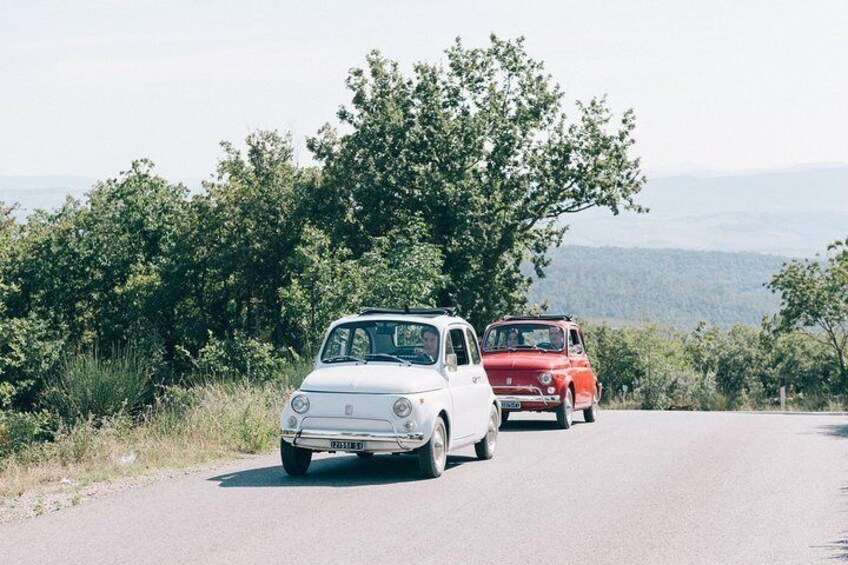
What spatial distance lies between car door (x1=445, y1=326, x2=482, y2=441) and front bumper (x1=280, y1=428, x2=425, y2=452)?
45.0 inches

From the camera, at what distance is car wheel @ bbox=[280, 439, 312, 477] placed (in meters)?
13.7

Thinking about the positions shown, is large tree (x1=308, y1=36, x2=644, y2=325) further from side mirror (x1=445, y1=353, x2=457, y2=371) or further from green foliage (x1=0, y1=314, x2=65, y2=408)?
side mirror (x1=445, y1=353, x2=457, y2=371)

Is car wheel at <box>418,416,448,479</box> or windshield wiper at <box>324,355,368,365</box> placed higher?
windshield wiper at <box>324,355,368,365</box>

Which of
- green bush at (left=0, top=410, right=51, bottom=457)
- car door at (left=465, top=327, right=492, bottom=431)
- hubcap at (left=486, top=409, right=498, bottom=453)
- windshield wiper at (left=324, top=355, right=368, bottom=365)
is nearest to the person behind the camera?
windshield wiper at (left=324, top=355, right=368, bottom=365)

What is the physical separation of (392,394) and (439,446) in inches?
40.2

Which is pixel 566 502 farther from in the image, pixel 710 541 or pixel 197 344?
pixel 197 344

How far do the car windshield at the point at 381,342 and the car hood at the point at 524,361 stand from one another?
672 centimetres

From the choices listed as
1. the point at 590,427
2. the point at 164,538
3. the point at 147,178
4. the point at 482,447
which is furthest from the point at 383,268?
the point at 164,538

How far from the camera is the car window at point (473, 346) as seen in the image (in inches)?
629

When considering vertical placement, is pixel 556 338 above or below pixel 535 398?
above

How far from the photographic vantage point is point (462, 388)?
1512 centimetres

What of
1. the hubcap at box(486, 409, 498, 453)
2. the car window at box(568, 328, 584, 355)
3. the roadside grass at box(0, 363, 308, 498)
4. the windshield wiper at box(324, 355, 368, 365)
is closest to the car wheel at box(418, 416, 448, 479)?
the windshield wiper at box(324, 355, 368, 365)

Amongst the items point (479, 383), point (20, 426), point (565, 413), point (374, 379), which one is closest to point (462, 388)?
point (479, 383)

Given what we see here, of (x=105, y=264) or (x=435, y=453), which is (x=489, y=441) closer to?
(x=435, y=453)
